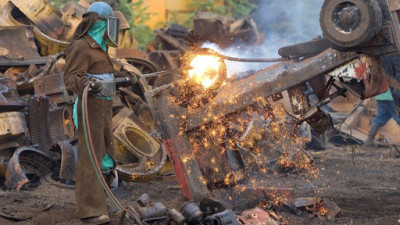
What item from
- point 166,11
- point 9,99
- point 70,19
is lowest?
point 9,99

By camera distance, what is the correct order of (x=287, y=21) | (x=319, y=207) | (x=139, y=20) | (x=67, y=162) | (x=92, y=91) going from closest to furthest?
(x=92, y=91)
(x=319, y=207)
(x=67, y=162)
(x=139, y=20)
(x=287, y=21)

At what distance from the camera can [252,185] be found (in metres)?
6.63

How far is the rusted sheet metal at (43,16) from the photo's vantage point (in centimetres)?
1046

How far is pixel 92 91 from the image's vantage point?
484 centimetres

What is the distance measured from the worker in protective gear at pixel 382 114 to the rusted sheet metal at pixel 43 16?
661 cm

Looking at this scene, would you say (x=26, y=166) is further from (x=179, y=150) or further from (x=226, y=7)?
(x=226, y=7)

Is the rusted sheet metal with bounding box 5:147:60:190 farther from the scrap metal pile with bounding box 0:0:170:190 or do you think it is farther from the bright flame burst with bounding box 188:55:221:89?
the bright flame burst with bounding box 188:55:221:89

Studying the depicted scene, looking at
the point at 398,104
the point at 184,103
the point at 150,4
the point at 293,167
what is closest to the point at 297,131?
the point at 293,167

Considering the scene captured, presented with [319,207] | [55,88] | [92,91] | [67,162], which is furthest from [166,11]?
→ [92,91]

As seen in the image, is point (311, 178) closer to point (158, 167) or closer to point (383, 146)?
point (158, 167)

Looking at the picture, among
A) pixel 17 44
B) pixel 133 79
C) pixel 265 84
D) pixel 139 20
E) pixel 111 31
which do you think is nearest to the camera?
pixel 111 31

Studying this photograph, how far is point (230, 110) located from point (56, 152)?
3241 millimetres

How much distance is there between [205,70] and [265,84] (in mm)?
758

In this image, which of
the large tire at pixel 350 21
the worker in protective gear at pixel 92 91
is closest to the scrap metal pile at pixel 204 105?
the large tire at pixel 350 21
